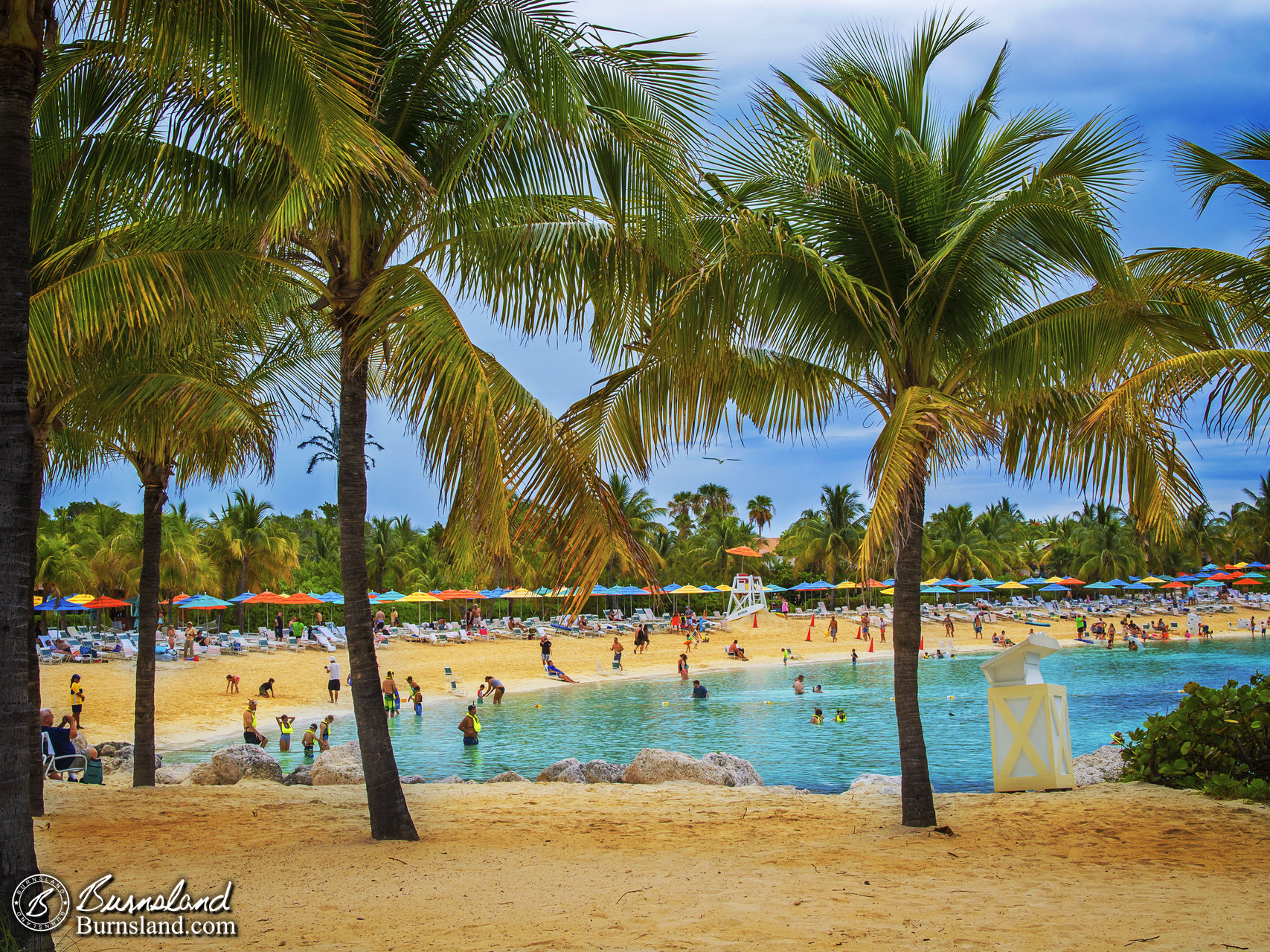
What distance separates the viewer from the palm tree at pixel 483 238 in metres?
5.46

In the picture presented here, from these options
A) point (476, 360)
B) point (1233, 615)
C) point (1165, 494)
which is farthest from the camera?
point (1233, 615)

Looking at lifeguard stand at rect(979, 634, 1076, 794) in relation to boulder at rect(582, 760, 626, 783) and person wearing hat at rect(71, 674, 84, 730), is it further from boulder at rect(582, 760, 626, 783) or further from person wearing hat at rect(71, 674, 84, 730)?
person wearing hat at rect(71, 674, 84, 730)

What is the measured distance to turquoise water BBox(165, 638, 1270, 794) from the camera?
17531 millimetres

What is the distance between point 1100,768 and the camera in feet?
35.8

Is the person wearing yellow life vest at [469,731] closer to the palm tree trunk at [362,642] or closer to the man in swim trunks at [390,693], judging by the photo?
the man in swim trunks at [390,693]

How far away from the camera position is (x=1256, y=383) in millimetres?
6977

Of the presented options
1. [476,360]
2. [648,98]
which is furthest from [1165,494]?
[476,360]

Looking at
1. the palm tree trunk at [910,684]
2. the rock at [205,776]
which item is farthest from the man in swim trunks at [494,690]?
the palm tree trunk at [910,684]

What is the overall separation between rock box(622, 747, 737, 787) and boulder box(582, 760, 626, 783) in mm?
363

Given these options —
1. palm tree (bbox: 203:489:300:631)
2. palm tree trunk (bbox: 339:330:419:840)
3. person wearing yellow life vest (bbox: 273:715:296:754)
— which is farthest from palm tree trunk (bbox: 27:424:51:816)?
palm tree (bbox: 203:489:300:631)

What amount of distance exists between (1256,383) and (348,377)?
292 inches

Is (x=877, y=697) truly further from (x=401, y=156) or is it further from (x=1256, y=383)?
(x=401, y=156)

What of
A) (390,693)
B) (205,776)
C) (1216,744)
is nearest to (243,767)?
(205,776)

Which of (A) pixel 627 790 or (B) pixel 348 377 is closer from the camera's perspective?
(B) pixel 348 377
